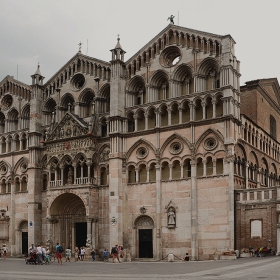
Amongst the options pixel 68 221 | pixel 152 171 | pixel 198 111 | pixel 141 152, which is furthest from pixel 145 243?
pixel 198 111

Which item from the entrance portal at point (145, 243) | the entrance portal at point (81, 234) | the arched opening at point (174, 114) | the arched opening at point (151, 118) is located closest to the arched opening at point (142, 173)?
the arched opening at point (151, 118)

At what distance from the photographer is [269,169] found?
55062 millimetres

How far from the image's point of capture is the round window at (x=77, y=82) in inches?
2269

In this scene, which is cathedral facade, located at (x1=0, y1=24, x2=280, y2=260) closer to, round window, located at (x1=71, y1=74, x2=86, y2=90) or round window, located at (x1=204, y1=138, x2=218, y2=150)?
round window, located at (x1=204, y1=138, x2=218, y2=150)

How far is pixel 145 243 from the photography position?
49.4 meters

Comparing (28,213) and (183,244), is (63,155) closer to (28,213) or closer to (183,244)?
(28,213)

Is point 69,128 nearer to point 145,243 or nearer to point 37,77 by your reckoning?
point 37,77

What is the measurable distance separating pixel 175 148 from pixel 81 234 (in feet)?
45.4

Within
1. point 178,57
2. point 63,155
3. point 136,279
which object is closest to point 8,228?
point 63,155

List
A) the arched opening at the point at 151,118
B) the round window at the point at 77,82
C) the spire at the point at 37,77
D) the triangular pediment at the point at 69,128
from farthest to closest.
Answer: the spire at the point at 37,77 → the round window at the point at 77,82 → the triangular pediment at the point at 69,128 → the arched opening at the point at 151,118

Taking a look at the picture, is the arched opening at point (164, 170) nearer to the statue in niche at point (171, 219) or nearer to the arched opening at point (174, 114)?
the statue in niche at point (171, 219)

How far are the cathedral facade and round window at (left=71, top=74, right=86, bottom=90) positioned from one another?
29 cm

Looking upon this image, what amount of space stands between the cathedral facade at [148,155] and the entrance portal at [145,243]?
0.09m

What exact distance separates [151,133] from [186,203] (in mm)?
7605
